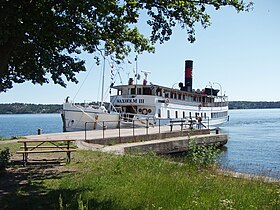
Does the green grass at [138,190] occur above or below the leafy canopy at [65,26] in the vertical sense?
below

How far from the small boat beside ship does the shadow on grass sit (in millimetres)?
15300

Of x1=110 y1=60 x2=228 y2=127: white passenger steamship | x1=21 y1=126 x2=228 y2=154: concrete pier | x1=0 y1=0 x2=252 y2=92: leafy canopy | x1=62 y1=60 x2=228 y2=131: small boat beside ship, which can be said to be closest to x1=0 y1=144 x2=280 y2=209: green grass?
x1=0 y1=0 x2=252 y2=92: leafy canopy

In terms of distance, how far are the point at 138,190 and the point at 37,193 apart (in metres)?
2.22

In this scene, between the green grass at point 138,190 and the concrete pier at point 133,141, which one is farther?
the concrete pier at point 133,141

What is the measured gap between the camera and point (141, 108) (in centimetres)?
3600

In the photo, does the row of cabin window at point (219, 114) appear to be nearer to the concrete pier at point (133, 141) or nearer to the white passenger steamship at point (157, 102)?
the white passenger steamship at point (157, 102)

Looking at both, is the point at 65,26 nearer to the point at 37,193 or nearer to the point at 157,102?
the point at 37,193

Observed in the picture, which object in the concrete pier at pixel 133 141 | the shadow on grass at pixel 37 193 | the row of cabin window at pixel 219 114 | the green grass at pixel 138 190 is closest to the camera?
the green grass at pixel 138 190

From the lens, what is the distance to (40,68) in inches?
334

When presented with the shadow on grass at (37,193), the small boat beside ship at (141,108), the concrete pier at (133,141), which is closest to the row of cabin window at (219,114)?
the small boat beside ship at (141,108)

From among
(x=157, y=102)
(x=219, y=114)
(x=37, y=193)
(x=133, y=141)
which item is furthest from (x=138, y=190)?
(x=219, y=114)

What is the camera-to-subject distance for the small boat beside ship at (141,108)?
32000 millimetres

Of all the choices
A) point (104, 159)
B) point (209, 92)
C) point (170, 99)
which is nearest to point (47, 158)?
point (104, 159)

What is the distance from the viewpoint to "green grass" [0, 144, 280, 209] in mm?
5980
